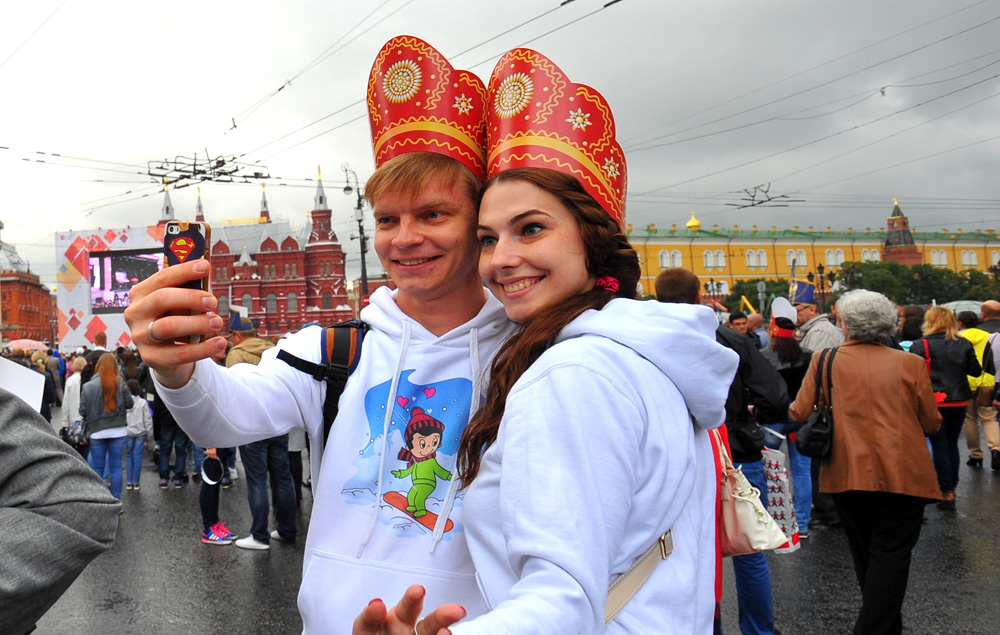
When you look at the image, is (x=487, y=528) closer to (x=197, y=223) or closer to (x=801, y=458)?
(x=197, y=223)

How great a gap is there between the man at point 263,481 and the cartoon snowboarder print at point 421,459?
207 inches

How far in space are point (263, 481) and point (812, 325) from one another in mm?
5895

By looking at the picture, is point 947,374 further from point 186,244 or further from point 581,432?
point 186,244

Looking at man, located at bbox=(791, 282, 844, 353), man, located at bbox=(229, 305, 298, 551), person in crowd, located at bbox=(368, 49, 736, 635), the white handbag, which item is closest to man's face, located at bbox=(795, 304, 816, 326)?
man, located at bbox=(791, 282, 844, 353)

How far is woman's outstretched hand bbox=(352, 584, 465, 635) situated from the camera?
982 mm

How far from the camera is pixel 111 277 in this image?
21000 millimetres

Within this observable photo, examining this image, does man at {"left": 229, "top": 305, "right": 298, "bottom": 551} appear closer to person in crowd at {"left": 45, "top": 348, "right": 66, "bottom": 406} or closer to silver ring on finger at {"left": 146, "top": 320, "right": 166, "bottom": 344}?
silver ring on finger at {"left": 146, "top": 320, "right": 166, "bottom": 344}

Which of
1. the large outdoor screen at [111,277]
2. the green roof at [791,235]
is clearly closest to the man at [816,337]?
the large outdoor screen at [111,277]

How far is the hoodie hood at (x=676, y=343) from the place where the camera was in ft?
4.40

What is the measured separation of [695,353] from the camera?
4.59 ft

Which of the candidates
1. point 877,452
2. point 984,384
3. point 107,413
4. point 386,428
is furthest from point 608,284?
point 984,384

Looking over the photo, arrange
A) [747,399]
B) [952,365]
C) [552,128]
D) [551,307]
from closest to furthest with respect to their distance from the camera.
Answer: [551,307]
[552,128]
[747,399]
[952,365]

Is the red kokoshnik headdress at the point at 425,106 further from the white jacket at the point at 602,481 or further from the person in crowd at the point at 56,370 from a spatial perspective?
the person in crowd at the point at 56,370

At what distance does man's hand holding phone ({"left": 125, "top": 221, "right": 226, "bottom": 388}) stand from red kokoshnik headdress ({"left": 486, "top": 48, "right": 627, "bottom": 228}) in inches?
27.8
